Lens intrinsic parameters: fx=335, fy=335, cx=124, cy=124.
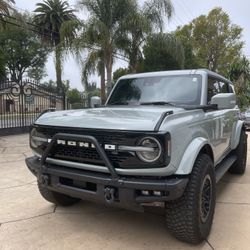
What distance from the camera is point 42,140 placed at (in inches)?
147

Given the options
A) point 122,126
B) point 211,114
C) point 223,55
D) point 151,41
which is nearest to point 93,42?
A: point 151,41

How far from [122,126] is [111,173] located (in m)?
0.45

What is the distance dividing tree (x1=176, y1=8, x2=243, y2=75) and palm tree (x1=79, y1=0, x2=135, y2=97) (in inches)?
904

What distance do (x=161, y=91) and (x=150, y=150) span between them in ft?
6.05

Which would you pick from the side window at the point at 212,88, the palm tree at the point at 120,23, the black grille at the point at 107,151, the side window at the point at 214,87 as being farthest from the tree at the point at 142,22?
the black grille at the point at 107,151

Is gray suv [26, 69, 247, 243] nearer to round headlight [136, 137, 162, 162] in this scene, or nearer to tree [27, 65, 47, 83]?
round headlight [136, 137, 162, 162]

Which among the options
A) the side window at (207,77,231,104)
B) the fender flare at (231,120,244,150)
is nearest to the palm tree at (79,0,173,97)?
the side window at (207,77,231,104)

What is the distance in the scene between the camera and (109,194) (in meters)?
3.13

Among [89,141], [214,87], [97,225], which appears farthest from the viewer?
[214,87]

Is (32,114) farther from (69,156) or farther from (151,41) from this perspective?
(69,156)

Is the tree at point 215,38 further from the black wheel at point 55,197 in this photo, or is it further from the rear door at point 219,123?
the black wheel at point 55,197

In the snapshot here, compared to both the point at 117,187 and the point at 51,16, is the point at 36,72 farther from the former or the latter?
the point at 117,187

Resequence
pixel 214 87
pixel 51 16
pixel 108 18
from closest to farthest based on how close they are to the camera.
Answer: pixel 214 87
pixel 108 18
pixel 51 16

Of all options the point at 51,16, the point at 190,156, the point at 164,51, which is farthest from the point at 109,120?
the point at 51,16
